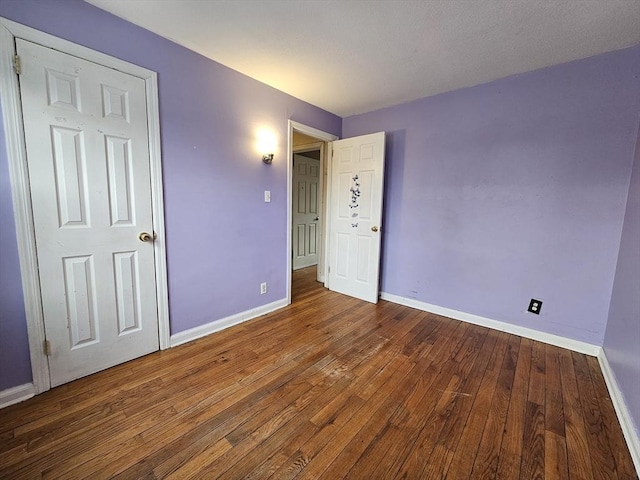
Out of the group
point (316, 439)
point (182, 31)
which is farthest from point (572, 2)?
point (316, 439)

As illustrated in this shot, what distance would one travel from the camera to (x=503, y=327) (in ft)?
8.63

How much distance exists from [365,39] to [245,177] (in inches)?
59.2

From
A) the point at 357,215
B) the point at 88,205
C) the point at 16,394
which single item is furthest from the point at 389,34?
the point at 16,394

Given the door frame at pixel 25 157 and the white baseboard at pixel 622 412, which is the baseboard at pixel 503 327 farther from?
the door frame at pixel 25 157

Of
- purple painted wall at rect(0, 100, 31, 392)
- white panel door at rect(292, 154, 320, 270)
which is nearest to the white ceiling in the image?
purple painted wall at rect(0, 100, 31, 392)

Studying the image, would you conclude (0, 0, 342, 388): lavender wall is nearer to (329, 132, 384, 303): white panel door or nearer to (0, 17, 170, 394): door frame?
(0, 17, 170, 394): door frame

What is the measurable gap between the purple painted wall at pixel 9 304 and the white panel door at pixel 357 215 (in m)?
2.88

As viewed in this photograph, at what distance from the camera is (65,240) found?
5.47 ft

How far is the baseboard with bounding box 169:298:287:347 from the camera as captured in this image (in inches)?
89.0

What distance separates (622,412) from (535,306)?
3.39 ft

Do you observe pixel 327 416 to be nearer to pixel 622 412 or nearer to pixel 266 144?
pixel 622 412

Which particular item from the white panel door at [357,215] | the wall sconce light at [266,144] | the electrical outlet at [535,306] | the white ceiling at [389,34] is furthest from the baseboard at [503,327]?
the white ceiling at [389,34]

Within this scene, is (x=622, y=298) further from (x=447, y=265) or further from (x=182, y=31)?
(x=182, y=31)

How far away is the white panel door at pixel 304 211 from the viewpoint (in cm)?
480
